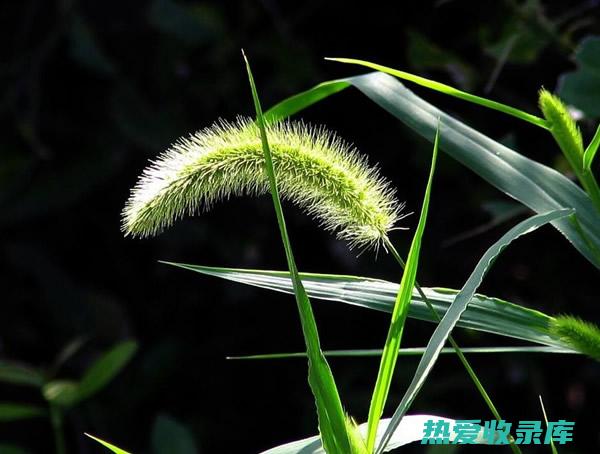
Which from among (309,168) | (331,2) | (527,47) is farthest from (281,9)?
(309,168)

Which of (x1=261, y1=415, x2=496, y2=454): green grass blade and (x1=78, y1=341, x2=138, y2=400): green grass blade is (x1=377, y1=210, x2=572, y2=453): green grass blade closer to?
(x1=261, y1=415, x2=496, y2=454): green grass blade

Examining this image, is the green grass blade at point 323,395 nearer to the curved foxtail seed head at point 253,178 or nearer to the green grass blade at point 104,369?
the curved foxtail seed head at point 253,178

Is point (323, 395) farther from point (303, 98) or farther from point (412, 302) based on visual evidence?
point (303, 98)

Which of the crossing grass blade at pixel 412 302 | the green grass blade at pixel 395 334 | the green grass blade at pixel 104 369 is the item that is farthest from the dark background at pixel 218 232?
the green grass blade at pixel 395 334

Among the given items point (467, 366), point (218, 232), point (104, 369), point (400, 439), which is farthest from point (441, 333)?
point (218, 232)

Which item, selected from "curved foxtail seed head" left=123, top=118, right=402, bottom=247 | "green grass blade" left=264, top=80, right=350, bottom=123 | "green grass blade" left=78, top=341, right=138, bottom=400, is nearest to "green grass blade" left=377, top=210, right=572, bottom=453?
"curved foxtail seed head" left=123, top=118, right=402, bottom=247

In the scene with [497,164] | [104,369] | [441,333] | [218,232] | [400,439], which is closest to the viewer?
[441,333]
